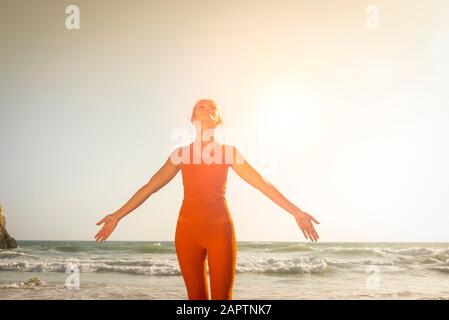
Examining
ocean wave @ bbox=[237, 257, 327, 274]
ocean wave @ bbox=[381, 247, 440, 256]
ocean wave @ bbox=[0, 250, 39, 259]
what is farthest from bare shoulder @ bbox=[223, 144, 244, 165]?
ocean wave @ bbox=[381, 247, 440, 256]

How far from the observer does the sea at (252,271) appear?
24.9 feet

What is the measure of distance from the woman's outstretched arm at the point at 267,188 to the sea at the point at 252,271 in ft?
18.3

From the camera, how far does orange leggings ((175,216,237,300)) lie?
1.71 meters

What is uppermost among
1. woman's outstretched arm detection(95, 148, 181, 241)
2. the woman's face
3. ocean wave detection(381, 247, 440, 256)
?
the woman's face

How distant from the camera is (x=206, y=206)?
1.77 m

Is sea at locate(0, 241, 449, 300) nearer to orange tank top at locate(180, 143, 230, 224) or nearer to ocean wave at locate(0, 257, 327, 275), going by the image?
ocean wave at locate(0, 257, 327, 275)

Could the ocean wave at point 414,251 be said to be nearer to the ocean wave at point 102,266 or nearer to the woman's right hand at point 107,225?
the ocean wave at point 102,266

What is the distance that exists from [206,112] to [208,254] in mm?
624

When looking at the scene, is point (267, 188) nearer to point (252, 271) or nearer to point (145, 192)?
point (145, 192)

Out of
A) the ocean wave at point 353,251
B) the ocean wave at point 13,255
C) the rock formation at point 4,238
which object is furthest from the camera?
the rock formation at point 4,238

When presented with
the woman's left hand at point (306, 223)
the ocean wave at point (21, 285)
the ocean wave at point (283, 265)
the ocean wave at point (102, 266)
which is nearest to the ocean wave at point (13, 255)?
the ocean wave at point (102, 266)

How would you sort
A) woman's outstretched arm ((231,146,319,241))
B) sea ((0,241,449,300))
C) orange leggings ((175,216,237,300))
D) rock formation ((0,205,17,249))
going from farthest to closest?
rock formation ((0,205,17,249))
sea ((0,241,449,300))
woman's outstretched arm ((231,146,319,241))
orange leggings ((175,216,237,300))
